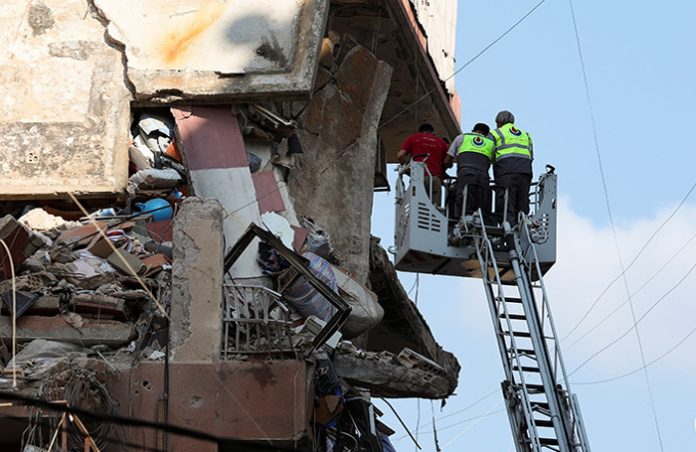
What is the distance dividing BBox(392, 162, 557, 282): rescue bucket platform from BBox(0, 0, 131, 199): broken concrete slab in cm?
340

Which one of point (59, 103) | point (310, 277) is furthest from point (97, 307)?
point (59, 103)

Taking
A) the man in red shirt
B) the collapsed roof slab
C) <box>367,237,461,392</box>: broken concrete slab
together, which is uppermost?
the collapsed roof slab

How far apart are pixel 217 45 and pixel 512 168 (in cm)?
364

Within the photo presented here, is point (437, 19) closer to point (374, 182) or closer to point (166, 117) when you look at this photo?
point (374, 182)

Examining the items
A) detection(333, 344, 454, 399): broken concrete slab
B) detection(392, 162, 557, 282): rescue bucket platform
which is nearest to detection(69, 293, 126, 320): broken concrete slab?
detection(333, 344, 454, 399): broken concrete slab

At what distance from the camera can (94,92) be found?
18.2 meters

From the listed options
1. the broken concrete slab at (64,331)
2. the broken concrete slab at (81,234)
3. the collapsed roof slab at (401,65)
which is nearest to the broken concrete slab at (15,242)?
the broken concrete slab at (64,331)

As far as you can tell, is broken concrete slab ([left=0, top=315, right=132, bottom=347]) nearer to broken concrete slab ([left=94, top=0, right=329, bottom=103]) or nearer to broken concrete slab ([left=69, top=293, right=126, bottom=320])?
broken concrete slab ([left=69, top=293, right=126, bottom=320])

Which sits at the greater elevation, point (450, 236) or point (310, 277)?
point (450, 236)

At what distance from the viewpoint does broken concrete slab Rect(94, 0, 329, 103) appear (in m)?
18.0

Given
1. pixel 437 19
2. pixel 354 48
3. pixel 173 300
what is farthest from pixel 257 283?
pixel 437 19

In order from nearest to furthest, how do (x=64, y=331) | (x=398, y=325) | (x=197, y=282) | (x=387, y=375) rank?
(x=197, y=282) → (x=64, y=331) → (x=387, y=375) → (x=398, y=325)

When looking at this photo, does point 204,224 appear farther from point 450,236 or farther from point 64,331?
point 450,236

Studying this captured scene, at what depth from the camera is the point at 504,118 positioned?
62.5 ft
